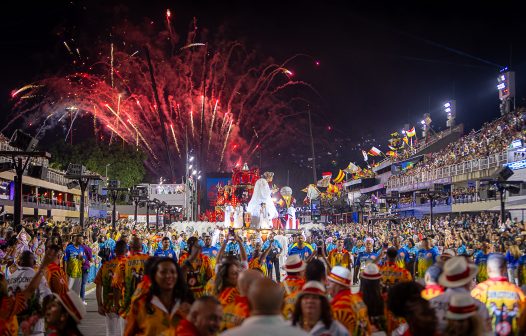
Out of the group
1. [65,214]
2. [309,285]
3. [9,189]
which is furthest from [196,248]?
[65,214]

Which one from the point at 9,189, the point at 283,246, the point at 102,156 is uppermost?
the point at 102,156

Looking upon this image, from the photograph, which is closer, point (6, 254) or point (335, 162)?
point (6, 254)

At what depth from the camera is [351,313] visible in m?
5.38

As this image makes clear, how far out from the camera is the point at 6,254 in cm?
1261

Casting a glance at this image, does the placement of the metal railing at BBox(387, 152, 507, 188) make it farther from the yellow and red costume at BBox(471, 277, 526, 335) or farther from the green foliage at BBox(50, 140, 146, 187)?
the yellow and red costume at BBox(471, 277, 526, 335)

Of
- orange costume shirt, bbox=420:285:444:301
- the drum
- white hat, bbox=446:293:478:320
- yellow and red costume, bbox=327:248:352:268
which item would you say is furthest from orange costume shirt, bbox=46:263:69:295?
the drum

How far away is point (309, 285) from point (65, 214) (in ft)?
198

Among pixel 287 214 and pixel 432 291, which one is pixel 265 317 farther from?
pixel 287 214

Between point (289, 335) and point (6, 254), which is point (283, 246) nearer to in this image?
point (6, 254)

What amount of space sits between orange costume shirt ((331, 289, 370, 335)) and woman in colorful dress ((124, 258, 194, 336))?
141cm

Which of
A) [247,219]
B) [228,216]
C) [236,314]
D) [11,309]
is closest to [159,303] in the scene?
[236,314]

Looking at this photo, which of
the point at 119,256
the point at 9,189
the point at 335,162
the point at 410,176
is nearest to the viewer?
the point at 119,256

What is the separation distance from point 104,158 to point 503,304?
62684 millimetres

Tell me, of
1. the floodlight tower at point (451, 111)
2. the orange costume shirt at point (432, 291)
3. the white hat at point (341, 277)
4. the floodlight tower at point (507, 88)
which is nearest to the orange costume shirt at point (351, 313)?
the white hat at point (341, 277)
